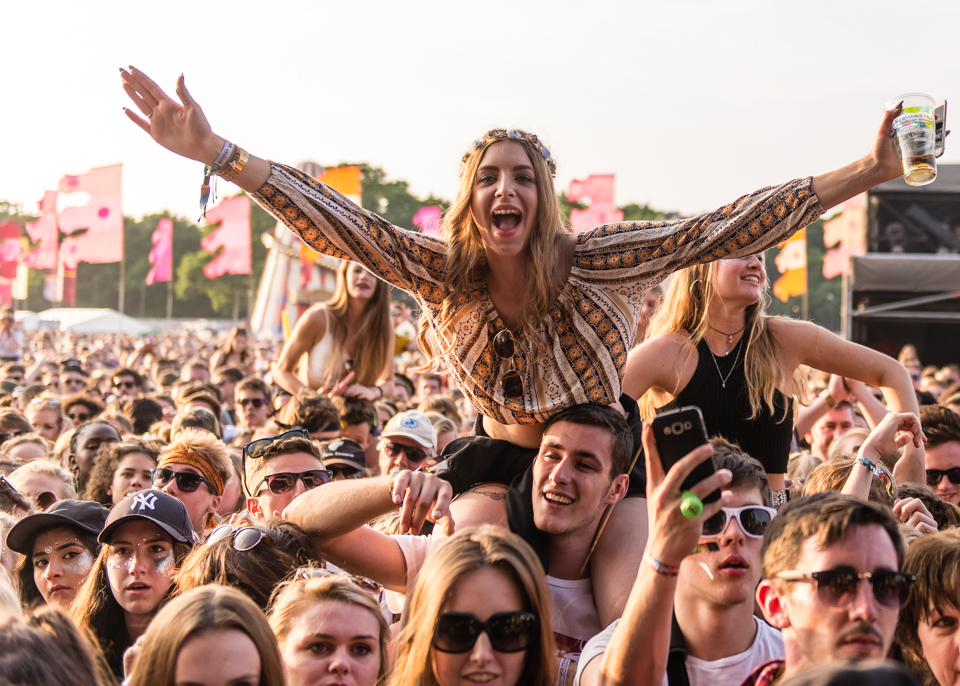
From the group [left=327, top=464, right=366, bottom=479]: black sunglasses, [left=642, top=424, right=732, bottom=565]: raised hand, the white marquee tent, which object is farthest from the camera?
the white marquee tent

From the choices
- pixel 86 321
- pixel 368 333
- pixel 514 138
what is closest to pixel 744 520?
pixel 514 138

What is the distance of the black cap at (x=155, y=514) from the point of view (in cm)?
367

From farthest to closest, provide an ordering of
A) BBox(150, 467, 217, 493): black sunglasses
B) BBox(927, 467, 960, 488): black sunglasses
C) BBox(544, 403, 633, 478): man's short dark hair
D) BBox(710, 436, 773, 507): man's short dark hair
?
BBox(927, 467, 960, 488): black sunglasses, BBox(150, 467, 217, 493): black sunglasses, BBox(544, 403, 633, 478): man's short dark hair, BBox(710, 436, 773, 507): man's short dark hair

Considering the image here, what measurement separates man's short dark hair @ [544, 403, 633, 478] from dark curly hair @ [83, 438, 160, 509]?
9.66 ft

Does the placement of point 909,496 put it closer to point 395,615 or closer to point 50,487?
point 395,615

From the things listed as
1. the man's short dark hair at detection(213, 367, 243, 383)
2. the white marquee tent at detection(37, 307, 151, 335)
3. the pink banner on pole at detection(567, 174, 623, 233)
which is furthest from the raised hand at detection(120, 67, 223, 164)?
the white marquee tent at detection(37, 307, 151, 335)

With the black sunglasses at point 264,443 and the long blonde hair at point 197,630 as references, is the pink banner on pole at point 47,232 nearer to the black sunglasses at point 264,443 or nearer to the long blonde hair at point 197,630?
the black sunglasses at point 264,443

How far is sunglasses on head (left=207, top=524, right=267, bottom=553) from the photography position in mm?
3199

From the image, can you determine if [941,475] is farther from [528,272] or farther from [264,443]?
[264,443]

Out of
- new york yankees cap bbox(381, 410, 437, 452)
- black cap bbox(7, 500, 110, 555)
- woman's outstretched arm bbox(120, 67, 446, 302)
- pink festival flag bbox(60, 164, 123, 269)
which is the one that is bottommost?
black cap bbox(7, 500, 110, 555)

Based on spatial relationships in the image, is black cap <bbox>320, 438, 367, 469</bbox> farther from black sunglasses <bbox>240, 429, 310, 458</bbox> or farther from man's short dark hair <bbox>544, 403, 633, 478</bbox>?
man's short dark hair <bbox>544, 403, 633, 478</bbox>

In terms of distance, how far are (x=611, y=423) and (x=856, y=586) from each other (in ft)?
3.64

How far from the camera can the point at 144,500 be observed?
376cm

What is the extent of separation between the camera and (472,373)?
3453 millimetres
